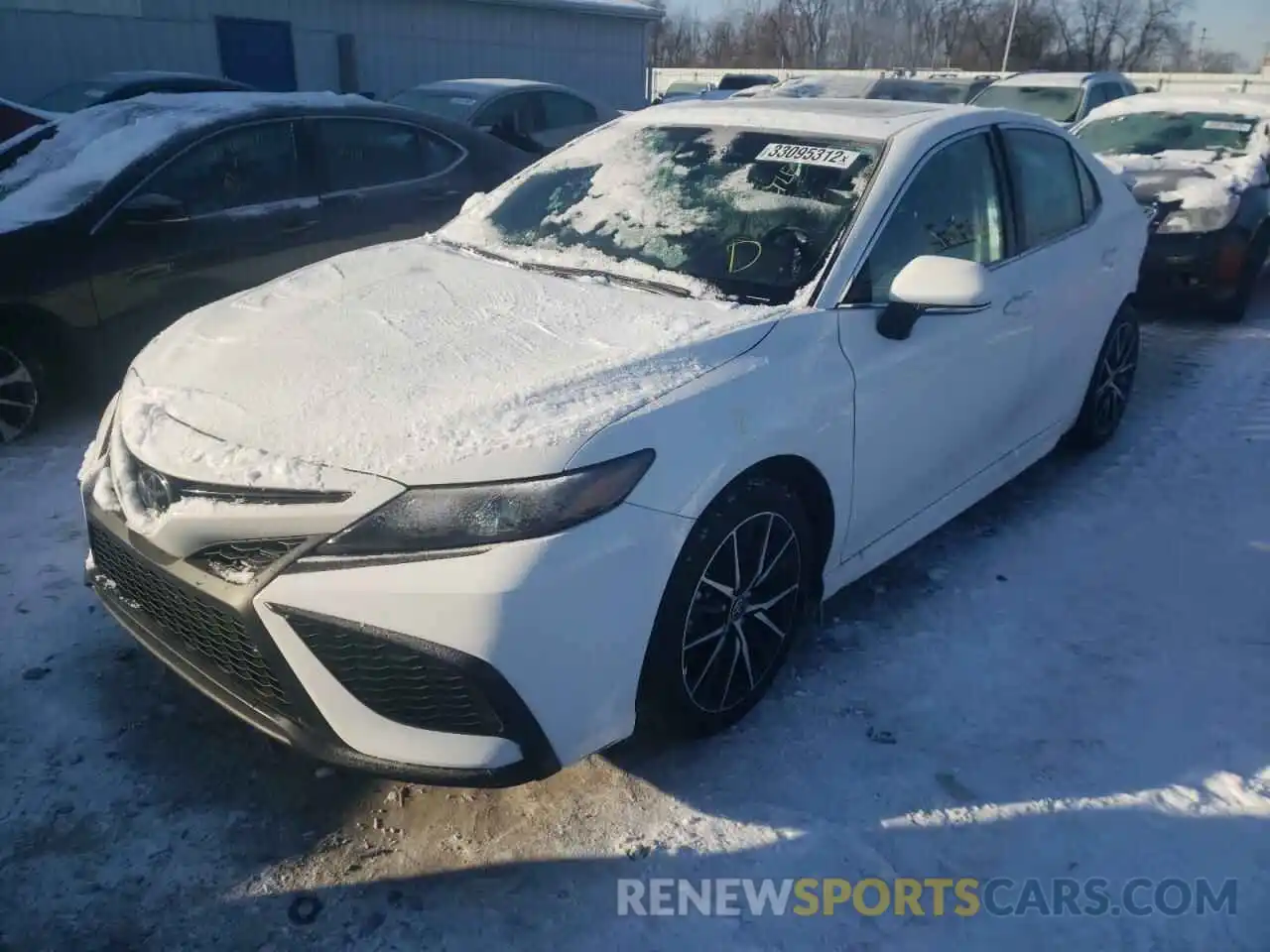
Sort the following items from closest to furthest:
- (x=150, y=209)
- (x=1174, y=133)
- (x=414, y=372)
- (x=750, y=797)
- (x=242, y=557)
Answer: (x=242, y=557), (x=414, y=372), (x=750, y=797), (x=150, y=209), (x=1174, y=133)

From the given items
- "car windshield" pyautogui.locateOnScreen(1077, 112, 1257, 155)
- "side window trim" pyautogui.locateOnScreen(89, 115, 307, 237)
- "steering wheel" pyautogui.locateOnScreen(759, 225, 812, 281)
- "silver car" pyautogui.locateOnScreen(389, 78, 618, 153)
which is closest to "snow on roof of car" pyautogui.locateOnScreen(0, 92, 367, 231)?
"side window trim" pyautogui.locateOnScreen(89, 115, 307, 237)

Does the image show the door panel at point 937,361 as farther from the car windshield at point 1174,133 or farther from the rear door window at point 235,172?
the car windshield at point 1174,133

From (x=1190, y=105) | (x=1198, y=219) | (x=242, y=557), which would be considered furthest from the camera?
(x=1190, y=105)

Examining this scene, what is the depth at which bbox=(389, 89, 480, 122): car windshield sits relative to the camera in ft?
32.0

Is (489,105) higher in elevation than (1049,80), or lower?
lower

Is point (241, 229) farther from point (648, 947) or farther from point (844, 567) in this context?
point (648, 947)

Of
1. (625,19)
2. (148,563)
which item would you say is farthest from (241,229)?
(625,19)

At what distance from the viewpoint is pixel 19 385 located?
179 inches

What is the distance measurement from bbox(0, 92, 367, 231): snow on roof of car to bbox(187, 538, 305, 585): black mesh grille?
10.3 ft

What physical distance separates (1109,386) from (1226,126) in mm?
4869

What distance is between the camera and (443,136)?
5.96 metres

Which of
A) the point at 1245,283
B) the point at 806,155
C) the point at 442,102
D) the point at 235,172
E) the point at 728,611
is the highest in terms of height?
the point at 806,155

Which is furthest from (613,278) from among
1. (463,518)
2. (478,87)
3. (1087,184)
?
(478,87)

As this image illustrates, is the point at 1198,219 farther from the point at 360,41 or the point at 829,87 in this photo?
the point at 360,41
